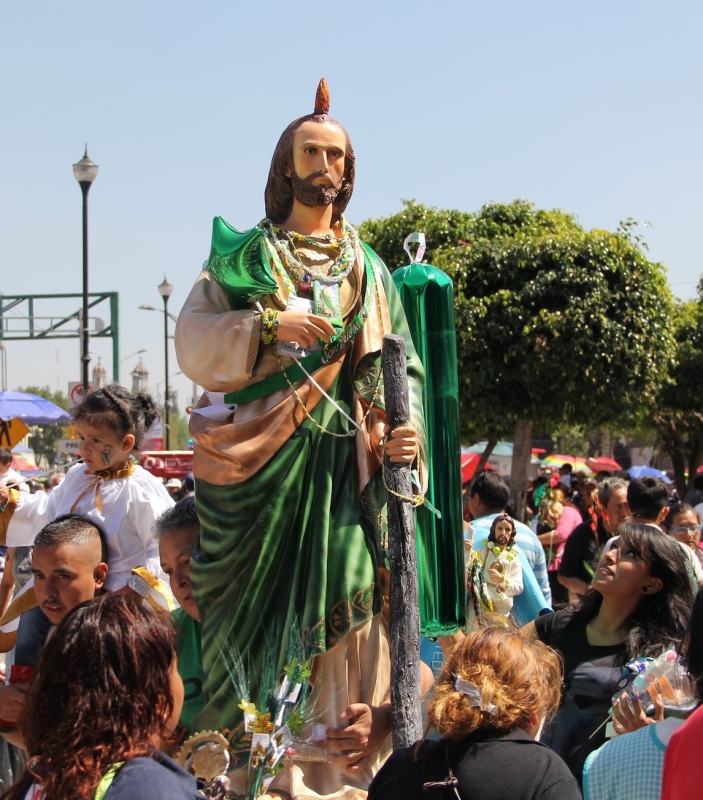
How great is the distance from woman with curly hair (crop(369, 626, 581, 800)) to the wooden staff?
94cm

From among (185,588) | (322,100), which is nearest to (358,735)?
(185,588)

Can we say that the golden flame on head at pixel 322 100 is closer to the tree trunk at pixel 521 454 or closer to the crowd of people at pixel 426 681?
the crowd of people at pixel 426 681

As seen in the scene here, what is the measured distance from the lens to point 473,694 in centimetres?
263

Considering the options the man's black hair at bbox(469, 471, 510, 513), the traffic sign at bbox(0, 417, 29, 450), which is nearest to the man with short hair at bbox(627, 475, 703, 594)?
the man's black hair at bbox(469, 471, 510, 513)

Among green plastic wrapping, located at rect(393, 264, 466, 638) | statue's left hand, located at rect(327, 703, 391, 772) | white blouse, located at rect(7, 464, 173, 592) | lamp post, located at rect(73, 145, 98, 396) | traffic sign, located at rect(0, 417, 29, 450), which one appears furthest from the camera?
lamp post, located at rect(73, 145, 98, 396)

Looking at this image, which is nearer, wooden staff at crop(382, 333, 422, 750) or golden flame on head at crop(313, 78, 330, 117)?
wooden staff at crop(382, 333, 422, 750)

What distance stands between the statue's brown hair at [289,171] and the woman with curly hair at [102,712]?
8.83 ft

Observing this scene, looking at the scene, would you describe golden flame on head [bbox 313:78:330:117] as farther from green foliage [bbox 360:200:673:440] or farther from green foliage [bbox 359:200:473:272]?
green foliage [bbox 359:200:473:272]

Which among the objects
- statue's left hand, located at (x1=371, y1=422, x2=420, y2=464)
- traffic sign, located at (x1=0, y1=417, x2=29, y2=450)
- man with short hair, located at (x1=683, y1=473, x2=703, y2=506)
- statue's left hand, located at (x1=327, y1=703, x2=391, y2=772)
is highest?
traffic sign, located at (x1=0, y1=417, x2=29, y2=450)

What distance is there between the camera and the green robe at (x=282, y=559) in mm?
4086

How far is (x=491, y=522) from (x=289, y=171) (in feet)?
8.95

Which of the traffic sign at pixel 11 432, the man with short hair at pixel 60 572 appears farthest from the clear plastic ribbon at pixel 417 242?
the traffic sign at pixel 11 432

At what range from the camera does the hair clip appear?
2.62m

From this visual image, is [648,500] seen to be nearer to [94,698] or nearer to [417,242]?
[417,242]
